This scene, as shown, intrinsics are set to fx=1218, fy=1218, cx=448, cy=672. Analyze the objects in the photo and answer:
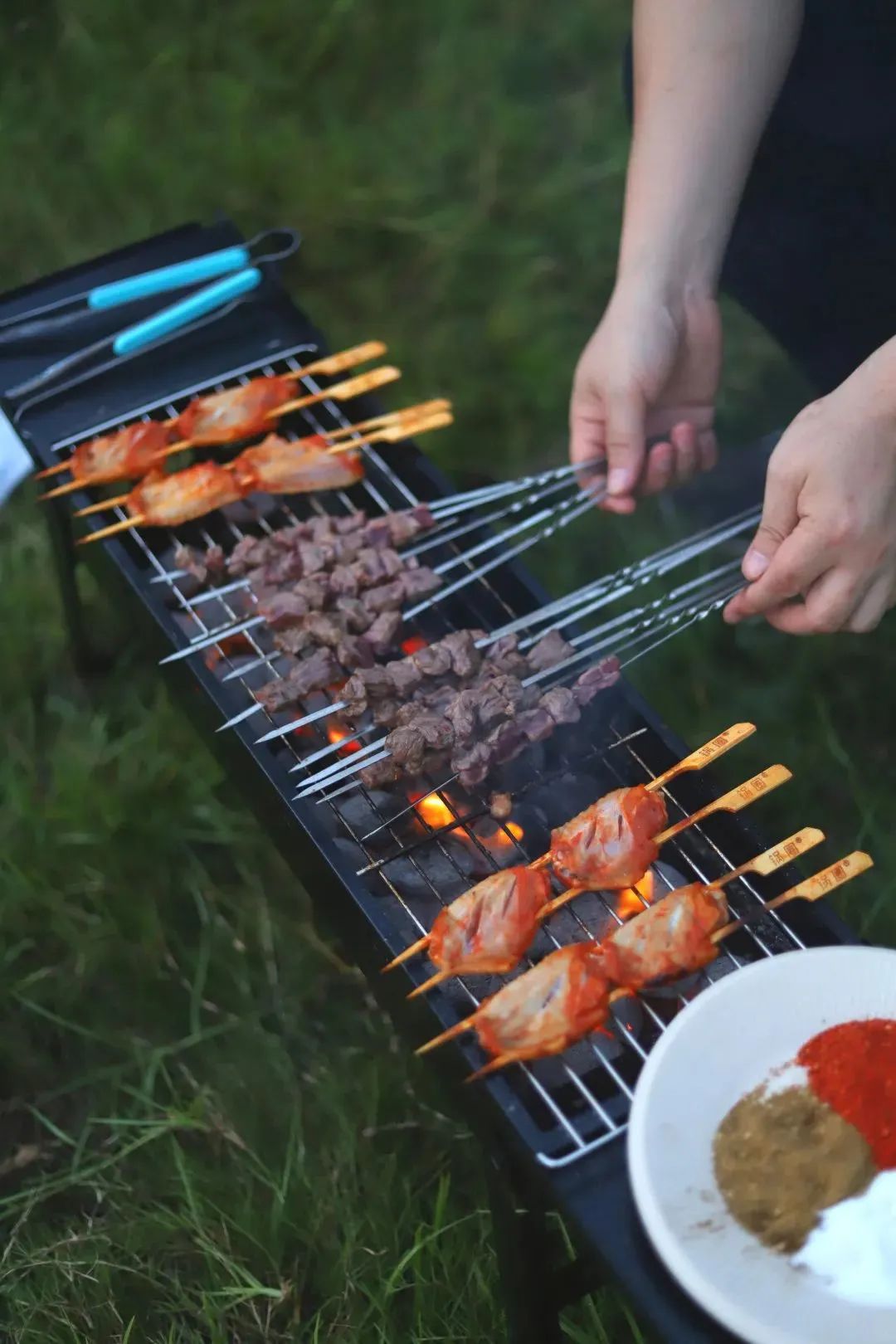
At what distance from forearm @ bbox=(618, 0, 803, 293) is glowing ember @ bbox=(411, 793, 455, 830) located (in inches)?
56.6

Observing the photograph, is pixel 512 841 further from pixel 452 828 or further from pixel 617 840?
pixel 617 840

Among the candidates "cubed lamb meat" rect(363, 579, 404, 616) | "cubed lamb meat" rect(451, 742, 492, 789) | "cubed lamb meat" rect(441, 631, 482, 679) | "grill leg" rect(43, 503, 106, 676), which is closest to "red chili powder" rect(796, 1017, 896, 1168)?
"cubed lamb meat" rect(451, 742, 492, 789)

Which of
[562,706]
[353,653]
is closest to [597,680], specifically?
[562,706]

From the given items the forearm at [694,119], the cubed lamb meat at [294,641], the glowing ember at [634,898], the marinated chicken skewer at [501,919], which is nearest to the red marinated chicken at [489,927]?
the marinated chicken skewer at [501,919]

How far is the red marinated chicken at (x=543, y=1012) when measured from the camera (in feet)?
7.30

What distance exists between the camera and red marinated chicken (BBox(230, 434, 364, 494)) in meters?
3.21

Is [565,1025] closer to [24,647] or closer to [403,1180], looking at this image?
[403,1180]

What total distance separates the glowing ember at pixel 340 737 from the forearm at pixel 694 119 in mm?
1373

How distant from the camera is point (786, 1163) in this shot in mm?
2023

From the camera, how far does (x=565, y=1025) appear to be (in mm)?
2229

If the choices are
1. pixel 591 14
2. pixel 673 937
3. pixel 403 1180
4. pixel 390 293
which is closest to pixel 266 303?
pixel 390 293

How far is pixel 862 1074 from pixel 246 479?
80.6 inches

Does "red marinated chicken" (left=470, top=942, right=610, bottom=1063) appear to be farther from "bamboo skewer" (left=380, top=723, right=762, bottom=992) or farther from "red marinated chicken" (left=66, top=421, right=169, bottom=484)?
"red marinated chicken" (left=66, top=421, right=169, bottom=484)

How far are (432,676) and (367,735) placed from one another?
0.69ft
